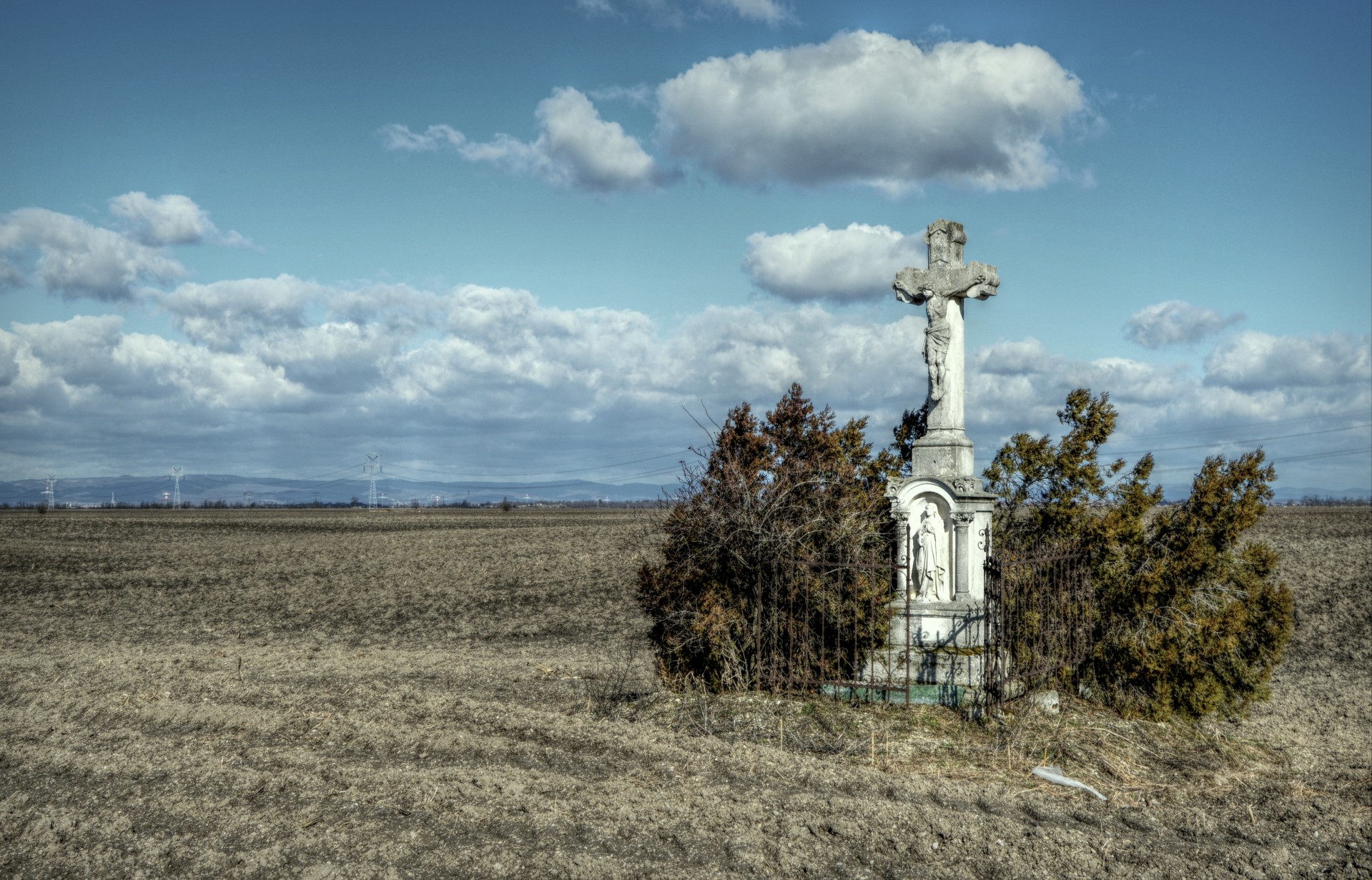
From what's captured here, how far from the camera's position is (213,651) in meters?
16.5

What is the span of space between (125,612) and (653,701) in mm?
16702

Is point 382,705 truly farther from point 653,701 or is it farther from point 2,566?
point 2,566

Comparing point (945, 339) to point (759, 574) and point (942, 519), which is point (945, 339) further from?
point (759, 574)

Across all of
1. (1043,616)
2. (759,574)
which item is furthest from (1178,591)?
(759,574)

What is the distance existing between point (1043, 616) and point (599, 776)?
5.75 metres

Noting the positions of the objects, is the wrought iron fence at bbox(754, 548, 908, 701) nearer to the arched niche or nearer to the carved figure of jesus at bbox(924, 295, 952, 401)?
the arched niche

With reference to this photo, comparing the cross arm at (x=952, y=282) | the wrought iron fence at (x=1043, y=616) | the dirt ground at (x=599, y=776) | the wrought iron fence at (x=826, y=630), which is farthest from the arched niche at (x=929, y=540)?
the cross arm at (x=952, y=282)

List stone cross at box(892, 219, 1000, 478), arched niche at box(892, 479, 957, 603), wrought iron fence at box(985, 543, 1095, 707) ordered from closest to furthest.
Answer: wrought iron fence at box(985, 543, 1095, 707), arched niche at box(892, 479, 957, 603), stone cross at box(892, 219, 1000, 478)

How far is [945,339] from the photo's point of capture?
457 inches

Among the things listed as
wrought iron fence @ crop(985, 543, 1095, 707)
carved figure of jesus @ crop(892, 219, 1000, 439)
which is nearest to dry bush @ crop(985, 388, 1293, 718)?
wrought iron fence @ crop(985, 543, 1095, 707)

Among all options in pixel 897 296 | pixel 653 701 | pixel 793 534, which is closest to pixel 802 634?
pixel 793 534

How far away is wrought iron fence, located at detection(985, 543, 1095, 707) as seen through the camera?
418 inches

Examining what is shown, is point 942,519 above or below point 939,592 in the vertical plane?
above

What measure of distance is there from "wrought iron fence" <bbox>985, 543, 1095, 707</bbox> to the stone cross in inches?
53.7
